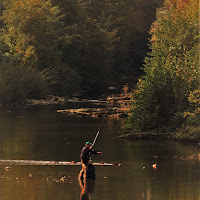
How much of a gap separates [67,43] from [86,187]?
58.0 metres

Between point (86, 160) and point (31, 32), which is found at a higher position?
point (31, 32)

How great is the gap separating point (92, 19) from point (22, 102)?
99.6ft

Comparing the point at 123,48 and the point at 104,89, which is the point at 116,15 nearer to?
the point at 123,48

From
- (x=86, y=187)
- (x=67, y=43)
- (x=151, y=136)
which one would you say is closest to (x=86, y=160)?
(x=86, y=187)

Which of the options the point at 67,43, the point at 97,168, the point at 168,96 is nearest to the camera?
the point at 97,168

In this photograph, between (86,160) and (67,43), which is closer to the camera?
(86,160)

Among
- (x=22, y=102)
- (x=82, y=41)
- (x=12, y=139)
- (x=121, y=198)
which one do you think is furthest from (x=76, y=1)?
(x=121, y=198)

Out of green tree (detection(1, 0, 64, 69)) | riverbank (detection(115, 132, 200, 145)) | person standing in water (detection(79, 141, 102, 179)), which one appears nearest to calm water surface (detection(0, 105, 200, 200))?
person standing in water (detection(79, 141, 102, 179))

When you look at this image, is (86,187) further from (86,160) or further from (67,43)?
(67,43)

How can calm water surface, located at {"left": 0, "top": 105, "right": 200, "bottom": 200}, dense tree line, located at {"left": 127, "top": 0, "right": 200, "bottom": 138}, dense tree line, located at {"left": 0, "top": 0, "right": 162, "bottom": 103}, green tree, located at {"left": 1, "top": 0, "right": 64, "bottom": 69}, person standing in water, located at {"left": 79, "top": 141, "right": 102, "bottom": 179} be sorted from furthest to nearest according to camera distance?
green tree, located at {"left": 1, "top": 0, "right": 64, "bottom": 69} → dense tree line, located at {"left": 0, "top": 0, "right": 162, "bottom": 103} → dense tree line, located at {"left": 127, "top": 0, "right": 200, "bottom": 138} → person standing in water, located at {"left": 79, "top": 141, "right": 102, "bottom": 179} → calm water surface, located at {"left": 0, "top": 105, "right": 200, "bottom": 200}

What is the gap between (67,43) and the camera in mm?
78625

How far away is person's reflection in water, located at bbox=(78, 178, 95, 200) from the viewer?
792 inches

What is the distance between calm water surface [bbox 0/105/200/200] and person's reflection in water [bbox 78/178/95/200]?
0.10 feet

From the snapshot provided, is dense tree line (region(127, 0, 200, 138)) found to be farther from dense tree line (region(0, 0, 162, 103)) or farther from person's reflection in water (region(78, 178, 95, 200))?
dense tree line (region(0, 0, 162, 103))
